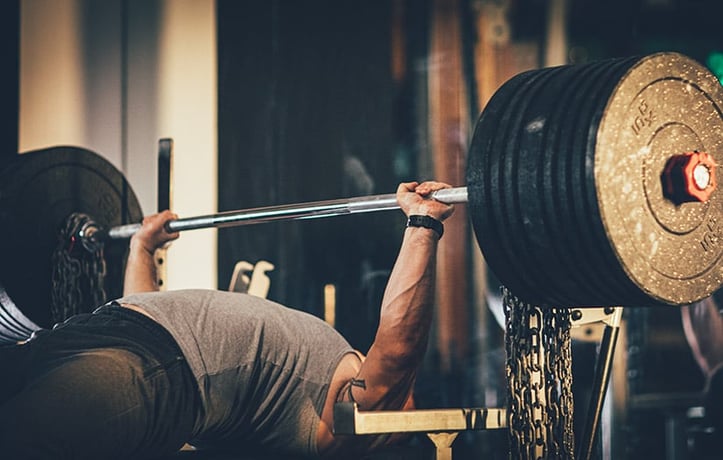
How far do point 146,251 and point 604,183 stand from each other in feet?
6.44

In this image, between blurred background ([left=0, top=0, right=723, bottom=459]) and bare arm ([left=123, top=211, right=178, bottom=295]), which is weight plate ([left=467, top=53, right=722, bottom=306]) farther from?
bare arm ([left=123, top=211, right=178, bottom=295])

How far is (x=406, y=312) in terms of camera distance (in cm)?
233

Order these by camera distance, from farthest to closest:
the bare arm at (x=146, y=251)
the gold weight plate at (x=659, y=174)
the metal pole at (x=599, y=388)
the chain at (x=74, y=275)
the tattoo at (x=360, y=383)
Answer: the chain at (x=74, y=275), the bare arm at (x=146, y=251), the tattoo at (x=360, y=383), the metal pole at (x=599, y=388), the gold weight plate at (x=659, y=174)

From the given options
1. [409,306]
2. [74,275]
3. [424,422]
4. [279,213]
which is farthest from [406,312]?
[74,275]

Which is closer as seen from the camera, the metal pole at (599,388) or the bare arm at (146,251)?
the metal pole at (599,388)

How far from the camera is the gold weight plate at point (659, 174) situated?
184 cm

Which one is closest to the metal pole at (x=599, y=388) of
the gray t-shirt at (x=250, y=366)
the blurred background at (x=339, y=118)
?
the gray t-shirt at (x=250, y=366)

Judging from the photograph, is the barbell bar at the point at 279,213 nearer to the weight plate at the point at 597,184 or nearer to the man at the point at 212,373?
the man at the point at 212,373

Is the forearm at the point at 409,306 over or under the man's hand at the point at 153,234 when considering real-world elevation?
under

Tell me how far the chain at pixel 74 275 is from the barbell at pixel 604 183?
6.37 feet

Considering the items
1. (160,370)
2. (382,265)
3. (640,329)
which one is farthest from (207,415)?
(640,329)

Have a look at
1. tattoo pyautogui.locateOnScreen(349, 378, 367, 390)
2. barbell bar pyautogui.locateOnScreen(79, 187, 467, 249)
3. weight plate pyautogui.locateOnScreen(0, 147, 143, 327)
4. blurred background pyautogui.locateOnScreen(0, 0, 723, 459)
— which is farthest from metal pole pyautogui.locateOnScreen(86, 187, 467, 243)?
blurred background pyautogui.locateOnScreen(0, 0, 723, 459)

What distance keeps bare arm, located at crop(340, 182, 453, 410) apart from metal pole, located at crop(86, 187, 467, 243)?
0.17ft

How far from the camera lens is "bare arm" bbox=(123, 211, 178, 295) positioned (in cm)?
332
